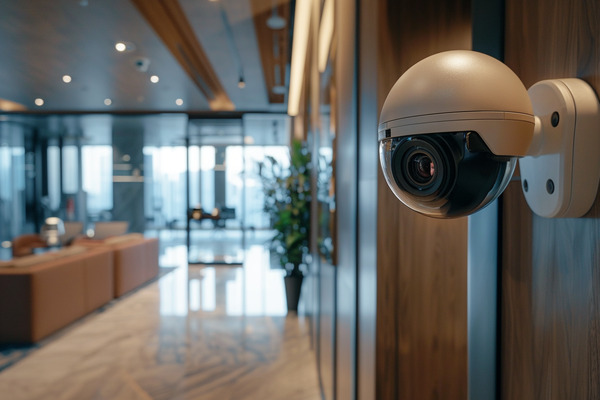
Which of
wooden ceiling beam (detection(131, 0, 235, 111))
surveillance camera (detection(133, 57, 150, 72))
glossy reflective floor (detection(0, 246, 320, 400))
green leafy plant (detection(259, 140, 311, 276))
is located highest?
wooden ceiling beam (detection(131, 0, 235, 111))

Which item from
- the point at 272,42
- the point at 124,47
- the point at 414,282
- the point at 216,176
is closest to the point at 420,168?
the point at 414,282

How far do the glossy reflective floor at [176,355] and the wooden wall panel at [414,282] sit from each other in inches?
83.8

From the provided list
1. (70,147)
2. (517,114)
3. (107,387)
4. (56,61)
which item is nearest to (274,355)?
(107,387)

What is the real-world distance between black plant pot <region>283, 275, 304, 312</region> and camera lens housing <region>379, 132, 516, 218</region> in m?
4.83

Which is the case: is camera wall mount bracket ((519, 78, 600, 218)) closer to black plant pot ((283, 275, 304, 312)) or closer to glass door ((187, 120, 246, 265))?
black plant pot ((283, 275, 304, 312))

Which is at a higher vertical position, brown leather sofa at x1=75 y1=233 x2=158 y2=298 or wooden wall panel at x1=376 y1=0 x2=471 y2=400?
wooden wall panel at x1=376 y1=0 x2=471 y2=400

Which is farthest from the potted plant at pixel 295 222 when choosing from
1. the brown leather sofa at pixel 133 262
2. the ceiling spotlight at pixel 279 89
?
the ceiling spotlight at pixel 279 89

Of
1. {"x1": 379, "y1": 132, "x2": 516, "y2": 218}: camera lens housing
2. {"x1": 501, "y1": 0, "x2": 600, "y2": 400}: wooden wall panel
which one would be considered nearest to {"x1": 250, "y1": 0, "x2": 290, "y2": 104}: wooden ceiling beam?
{"x1": 501, "y1": 0, "x2": 600, "y2": 400}: wooden wall panel

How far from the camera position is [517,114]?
434 mm

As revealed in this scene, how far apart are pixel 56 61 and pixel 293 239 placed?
404 centimetres

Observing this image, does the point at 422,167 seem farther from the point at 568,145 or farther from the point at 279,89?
the point at 279,89

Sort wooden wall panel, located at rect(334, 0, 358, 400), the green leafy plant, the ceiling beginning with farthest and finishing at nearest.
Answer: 1. the green leafy plant
2. the ceiling
3. wooden wall panel, located at rect(334, 0, 358, 400)

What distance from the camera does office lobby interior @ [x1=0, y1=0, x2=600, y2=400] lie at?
594 mm

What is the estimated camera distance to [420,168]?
1.58 feet
